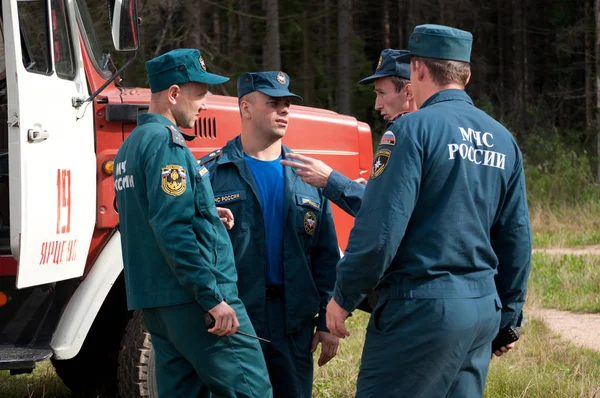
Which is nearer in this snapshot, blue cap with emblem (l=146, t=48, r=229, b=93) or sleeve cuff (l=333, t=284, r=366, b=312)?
sleeve cuff (l=333, t=284, r=366, b=312)

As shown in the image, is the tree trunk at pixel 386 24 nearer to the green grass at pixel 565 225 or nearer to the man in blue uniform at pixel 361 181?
the green grass at pixel 565 225

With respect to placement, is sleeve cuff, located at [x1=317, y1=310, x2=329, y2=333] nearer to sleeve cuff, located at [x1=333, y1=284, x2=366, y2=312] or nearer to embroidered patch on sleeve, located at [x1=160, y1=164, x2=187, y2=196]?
sleeve cuff, located at [x1=333, y1=284, x2=366, y2=312]

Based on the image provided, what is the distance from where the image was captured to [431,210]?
3090mm

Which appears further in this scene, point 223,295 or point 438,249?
point 223,295

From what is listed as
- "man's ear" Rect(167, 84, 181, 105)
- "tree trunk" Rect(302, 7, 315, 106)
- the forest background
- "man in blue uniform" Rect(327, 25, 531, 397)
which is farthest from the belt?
"tree trunk" Rect(302, 7, 315, 106)

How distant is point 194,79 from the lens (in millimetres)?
3486

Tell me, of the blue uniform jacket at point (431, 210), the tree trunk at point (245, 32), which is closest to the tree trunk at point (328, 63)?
the tree trunk at point (245, 32)

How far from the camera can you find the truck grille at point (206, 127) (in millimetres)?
4996

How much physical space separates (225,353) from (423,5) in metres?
26.8

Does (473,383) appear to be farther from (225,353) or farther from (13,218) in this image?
(13,218)

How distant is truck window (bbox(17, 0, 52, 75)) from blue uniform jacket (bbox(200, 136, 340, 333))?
1.16 metres

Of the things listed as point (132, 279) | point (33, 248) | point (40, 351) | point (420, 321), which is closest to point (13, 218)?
point (33, 248)

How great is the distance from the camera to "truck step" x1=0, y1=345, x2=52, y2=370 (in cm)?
419

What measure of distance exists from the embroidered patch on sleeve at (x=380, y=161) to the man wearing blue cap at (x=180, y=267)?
671 mm
